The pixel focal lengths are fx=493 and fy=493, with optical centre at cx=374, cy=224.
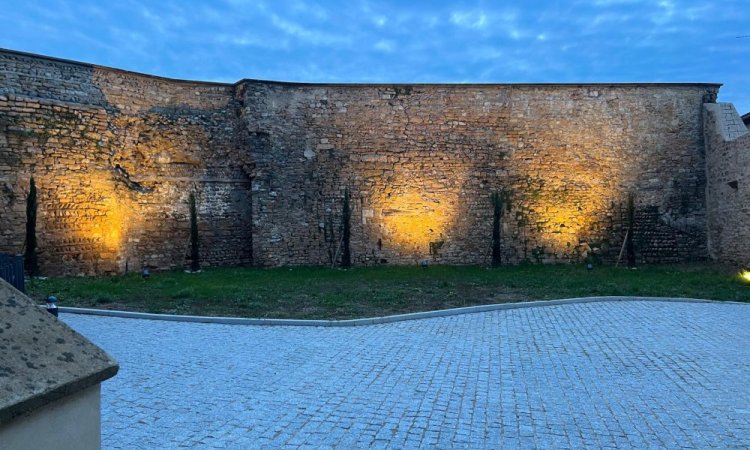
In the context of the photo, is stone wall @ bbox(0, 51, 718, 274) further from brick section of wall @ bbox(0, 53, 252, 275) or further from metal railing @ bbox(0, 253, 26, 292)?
metal railing @ bbox(0, 253, 26, 292)

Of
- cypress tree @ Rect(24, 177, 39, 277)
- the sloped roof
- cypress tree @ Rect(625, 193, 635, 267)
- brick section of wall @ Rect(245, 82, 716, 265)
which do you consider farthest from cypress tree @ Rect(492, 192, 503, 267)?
the sloped roof

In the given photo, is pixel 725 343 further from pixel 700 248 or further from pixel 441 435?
pixel 700 248

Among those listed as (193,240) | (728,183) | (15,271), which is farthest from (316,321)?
(728,183)

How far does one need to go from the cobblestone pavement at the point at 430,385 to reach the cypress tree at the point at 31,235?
664 centimetres

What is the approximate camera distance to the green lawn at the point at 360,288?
9.48 metres

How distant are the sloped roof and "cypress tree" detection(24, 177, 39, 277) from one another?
1384cm

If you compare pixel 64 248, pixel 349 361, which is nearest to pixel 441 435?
pixel 349 361

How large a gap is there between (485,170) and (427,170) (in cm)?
214

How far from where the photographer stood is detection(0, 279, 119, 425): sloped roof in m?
1.40

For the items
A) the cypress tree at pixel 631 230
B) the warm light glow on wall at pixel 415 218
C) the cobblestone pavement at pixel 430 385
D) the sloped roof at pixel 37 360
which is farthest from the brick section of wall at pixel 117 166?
the sloped roof at pixel 37 360

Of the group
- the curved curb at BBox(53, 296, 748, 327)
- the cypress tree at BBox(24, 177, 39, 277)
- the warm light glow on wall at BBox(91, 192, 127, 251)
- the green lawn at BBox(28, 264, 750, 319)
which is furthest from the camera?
the warm light glow on wall at BBox(91, 192, 127, 251)

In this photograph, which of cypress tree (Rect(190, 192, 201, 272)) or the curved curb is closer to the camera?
the curved curb

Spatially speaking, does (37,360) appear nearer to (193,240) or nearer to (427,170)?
(193,240)

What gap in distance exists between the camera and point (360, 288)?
12.2 m
